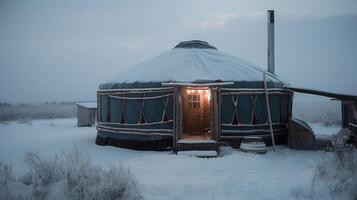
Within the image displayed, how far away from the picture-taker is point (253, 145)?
9133 millimetres

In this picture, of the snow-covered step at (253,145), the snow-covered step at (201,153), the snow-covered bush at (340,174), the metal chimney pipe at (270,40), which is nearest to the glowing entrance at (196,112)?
the snow-covered step at (253,145)

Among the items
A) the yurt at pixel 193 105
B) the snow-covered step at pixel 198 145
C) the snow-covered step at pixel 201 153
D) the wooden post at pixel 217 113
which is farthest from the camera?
the yurt at pixel 193 105

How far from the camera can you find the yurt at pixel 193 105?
953 cm

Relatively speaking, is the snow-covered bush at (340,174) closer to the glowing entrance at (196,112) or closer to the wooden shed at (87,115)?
the glowing entrance at (196,112)

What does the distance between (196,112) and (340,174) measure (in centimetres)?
616

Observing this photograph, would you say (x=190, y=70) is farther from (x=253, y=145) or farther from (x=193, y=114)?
(x=253, y=145)

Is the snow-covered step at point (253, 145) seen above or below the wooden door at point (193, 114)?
below

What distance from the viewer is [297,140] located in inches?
388

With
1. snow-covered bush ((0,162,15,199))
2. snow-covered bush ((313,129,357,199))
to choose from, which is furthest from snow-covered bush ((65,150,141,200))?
snow-covered bush ((313,129,357,199))

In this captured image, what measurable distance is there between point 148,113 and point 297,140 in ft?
13.3

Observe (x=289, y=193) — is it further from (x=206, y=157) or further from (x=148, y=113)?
(x=148, y=113)

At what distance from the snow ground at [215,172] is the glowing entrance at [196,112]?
191cm

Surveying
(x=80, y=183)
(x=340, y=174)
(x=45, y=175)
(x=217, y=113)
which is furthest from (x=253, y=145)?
(x=45, y=175)

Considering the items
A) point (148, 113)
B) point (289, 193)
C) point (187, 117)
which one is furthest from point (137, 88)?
point (289, 193)
